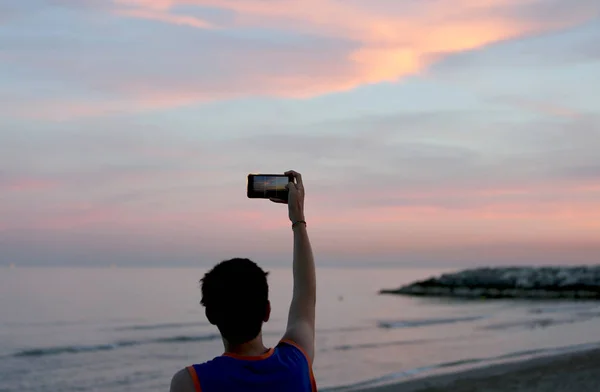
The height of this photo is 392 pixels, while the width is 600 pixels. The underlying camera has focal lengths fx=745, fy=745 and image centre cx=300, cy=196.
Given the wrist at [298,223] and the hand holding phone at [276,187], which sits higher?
the hand holding phone at [276,187]

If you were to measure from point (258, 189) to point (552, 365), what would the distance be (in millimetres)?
12721

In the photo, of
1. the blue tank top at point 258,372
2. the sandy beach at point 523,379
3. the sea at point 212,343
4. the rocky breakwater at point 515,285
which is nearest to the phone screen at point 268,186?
the blue tank top at point 258,372

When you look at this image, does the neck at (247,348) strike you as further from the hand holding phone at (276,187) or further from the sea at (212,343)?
the sea at (212,343)

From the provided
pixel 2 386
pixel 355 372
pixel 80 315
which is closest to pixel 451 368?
pixel 355 372

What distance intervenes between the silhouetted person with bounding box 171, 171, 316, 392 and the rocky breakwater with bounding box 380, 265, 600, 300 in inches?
2157

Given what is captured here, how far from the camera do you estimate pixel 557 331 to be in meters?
25.9

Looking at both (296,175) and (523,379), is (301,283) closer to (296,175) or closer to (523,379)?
(296,175)

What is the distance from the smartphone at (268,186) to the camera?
2512 millimetres

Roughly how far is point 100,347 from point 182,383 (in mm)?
23052

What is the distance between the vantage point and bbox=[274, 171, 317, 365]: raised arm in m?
2.23

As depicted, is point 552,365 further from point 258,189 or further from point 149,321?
point 149,321

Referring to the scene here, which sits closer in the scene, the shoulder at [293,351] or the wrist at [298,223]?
the shoulder at [293,351]

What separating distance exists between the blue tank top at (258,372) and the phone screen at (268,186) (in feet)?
1.80

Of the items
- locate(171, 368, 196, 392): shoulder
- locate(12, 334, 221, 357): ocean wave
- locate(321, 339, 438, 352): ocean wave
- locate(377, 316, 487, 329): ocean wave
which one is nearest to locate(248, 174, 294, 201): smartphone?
locate(171, 368, 196, 392): shoulder
